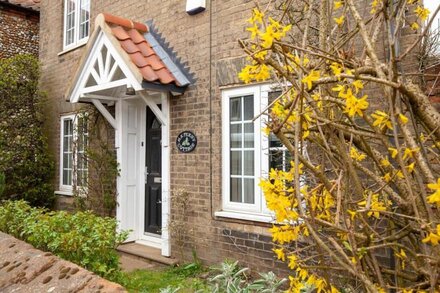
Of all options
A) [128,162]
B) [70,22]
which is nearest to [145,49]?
[128,162]

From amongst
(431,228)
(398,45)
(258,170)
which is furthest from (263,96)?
(431,228)

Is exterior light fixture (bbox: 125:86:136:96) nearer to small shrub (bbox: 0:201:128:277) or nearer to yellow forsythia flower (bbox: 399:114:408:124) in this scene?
small shrub (bbox: 0:201:128:277)

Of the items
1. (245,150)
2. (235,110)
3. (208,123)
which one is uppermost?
(235,110)

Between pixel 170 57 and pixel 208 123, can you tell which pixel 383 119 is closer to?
pixel 208 123

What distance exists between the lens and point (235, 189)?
232 inches

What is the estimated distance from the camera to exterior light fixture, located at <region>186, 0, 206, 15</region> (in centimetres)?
625

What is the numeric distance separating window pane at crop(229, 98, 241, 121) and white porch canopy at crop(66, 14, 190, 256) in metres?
0.96

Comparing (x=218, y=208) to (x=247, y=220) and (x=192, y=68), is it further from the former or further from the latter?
(x=192, y=68)

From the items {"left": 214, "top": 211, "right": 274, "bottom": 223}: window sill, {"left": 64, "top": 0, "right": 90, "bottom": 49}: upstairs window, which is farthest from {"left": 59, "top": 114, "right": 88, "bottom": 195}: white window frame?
{"left": 214, "top": 211, "right": 274, "bottom": 223}: window sill

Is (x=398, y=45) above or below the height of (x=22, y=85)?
below

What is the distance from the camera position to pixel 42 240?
3977 millimetres

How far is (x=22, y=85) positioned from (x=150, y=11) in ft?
13.9

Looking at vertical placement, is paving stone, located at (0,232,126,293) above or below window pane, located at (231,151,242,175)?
below

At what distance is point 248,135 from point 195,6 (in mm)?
2313
